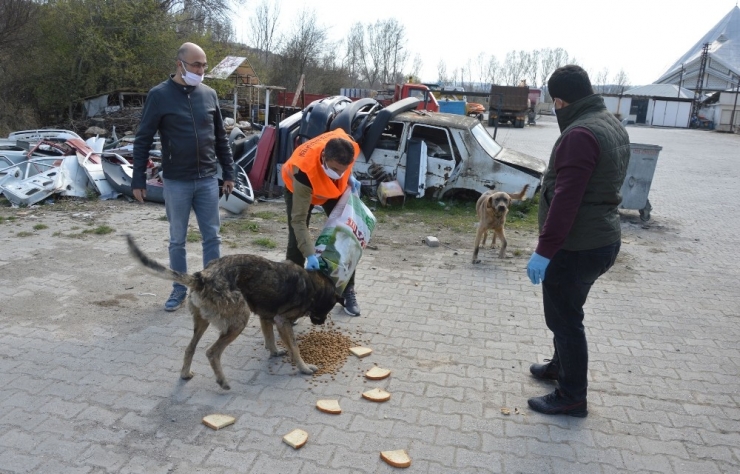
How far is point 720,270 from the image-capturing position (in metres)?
7.31

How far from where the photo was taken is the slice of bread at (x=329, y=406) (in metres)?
3.60

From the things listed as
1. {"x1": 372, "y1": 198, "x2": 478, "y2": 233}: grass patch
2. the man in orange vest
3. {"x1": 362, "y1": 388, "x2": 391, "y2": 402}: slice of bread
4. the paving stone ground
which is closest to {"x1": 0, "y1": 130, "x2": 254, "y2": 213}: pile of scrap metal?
{"x1": 372, "y1": 198, "x2": 478, "y2": 233}: grass patch

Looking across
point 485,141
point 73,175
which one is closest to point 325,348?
point 485,141

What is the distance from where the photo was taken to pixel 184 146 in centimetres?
473

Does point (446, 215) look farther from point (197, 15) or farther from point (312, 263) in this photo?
point (197, 15)

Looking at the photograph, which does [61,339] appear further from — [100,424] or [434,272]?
[434,272]

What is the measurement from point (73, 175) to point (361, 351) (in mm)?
8532

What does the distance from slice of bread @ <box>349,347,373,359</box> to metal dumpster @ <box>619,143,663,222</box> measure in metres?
7.11

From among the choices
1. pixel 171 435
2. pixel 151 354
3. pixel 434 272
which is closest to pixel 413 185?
pixel 434 272

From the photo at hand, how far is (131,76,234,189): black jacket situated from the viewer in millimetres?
4641

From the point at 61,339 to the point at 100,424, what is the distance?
1.54m

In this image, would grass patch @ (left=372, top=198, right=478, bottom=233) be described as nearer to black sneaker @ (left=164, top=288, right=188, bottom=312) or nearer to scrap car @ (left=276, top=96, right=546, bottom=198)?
scrap car @ (left=276, top=96, right=546, bottom=198)

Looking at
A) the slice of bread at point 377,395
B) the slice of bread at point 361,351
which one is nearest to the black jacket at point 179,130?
the slice of bread at point 361,351

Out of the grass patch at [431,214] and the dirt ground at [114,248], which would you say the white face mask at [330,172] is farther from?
the grass patch at [431,214]
